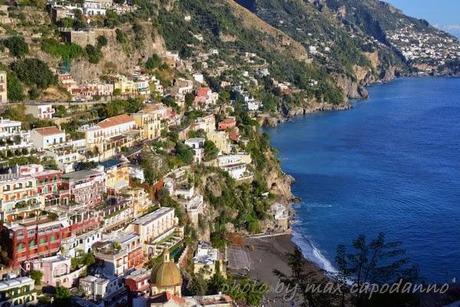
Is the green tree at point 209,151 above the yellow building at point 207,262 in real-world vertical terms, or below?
above

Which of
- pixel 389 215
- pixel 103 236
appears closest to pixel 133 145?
pixel 103 236

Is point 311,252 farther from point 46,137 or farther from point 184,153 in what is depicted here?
point 46,137

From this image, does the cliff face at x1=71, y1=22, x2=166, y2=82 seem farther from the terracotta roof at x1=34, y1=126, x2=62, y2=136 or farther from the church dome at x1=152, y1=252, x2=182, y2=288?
the church dome at x1=152, y1=252, x2=182, y2=288

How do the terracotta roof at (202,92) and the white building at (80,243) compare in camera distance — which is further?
the terracotta roof at (202,92)

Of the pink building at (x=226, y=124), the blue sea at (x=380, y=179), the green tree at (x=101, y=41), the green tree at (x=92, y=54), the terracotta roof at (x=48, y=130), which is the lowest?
the blue sea at (x=380, y=179)

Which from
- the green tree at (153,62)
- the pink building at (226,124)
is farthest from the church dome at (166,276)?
the green tree at (153,62)

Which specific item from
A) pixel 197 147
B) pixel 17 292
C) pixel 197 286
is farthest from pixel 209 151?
pixel 17 292

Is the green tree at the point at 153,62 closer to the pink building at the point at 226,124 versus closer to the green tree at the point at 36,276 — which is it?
the pink building at the point at 226,124

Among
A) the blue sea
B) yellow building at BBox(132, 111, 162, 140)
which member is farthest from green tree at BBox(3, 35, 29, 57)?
the blue sea
